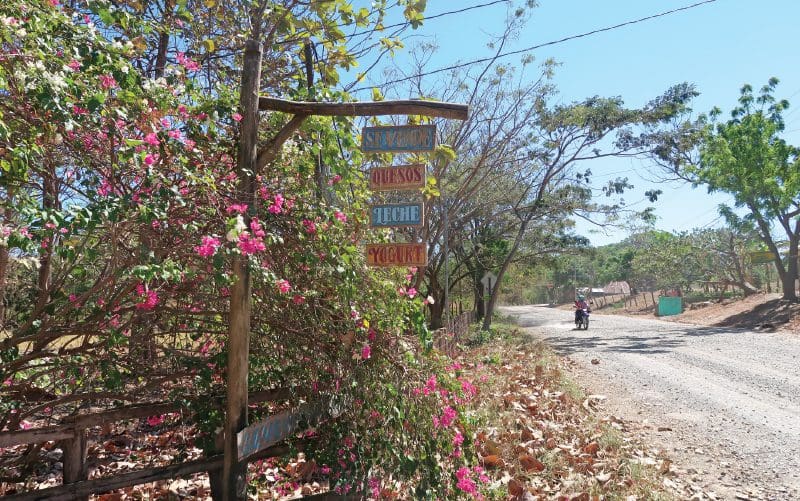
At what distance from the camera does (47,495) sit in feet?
9.14

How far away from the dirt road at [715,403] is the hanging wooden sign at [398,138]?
400 centimetres

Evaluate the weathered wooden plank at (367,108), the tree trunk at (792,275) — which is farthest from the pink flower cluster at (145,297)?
the tree trunk at (792,275)

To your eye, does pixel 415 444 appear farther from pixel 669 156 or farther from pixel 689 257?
pixel 689 257

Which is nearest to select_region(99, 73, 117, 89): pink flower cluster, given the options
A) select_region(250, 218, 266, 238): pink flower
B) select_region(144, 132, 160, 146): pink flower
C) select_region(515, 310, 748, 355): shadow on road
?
select_region(144, 132, 160, 146): pink flower

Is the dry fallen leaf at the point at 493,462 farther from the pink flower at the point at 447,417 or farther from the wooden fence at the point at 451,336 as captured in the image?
the pink flower at the point at 447,417

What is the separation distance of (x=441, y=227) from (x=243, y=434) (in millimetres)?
13284

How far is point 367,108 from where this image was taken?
11.5ft

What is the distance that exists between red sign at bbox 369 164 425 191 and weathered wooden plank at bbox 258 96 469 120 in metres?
0.71

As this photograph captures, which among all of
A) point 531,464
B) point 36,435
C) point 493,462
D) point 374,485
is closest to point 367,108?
point 374,485

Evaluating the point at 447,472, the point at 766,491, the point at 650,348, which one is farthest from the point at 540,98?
the point at 447,472

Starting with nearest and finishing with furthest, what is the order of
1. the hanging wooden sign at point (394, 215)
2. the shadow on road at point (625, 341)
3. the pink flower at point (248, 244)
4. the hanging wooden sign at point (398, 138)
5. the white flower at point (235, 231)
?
the white flower at point (235, 231)
the pink flower at point (248, 244)
the hanging wooden sign at point (398, 138)
the hanging wooden sign at point (394, 215)
the shadow on road at point (625, 341)

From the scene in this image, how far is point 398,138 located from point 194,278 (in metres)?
1.62

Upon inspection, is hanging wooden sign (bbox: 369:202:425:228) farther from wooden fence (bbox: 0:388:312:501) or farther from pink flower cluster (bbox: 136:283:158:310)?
wooden fence (bbox: 0:388:312:501)

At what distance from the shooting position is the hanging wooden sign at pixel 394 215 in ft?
13.7
